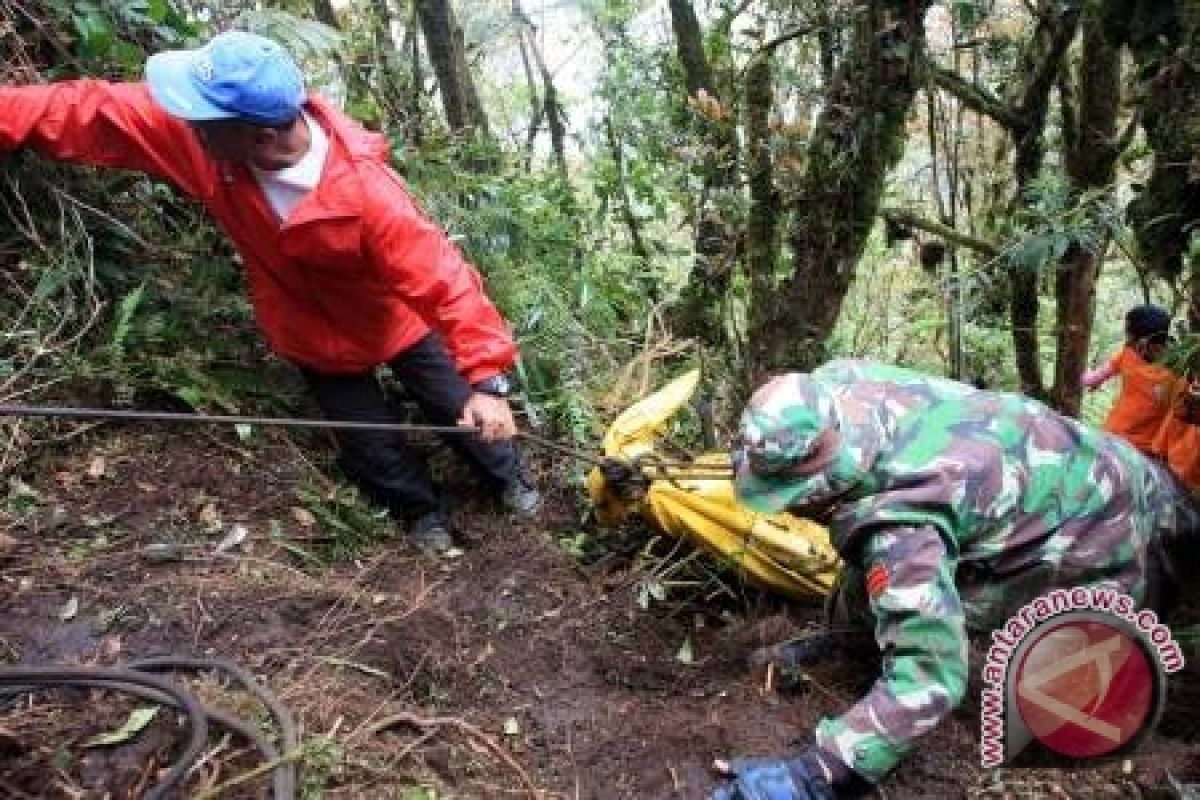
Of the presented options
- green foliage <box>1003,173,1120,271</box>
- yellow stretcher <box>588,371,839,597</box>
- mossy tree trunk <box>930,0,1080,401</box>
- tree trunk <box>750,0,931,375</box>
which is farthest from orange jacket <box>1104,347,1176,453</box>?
yellow stretcher <box>588,371,839,597</box>

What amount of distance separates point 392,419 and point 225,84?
1.56m

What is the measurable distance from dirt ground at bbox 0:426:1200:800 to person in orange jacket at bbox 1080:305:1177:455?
5.79 ft

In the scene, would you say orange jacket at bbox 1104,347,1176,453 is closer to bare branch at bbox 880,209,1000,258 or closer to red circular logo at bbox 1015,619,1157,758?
bare branch at bbox 880,209,1000,258

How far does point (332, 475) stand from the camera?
4.46 meters

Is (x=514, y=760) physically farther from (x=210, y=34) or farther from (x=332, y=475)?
(x=210, y=34)

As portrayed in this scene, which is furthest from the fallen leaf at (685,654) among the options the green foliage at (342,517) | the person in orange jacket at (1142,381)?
the person in orange jacket at (1142,381)

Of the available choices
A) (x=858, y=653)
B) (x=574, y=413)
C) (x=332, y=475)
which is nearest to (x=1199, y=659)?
(x=858, y=653)

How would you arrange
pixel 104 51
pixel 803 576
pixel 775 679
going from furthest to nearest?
pixel 104 51 → pixel 803 576 → pixel 775 679

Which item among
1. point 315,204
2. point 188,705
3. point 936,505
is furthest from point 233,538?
point 936,505

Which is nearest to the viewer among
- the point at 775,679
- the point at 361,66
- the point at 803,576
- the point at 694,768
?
the point at 694,768

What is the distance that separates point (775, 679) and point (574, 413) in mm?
1897

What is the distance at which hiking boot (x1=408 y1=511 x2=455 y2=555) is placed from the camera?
4.34 meters

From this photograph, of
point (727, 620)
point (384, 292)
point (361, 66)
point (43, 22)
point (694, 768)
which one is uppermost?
point (43, 22)

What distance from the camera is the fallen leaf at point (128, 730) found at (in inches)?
103
